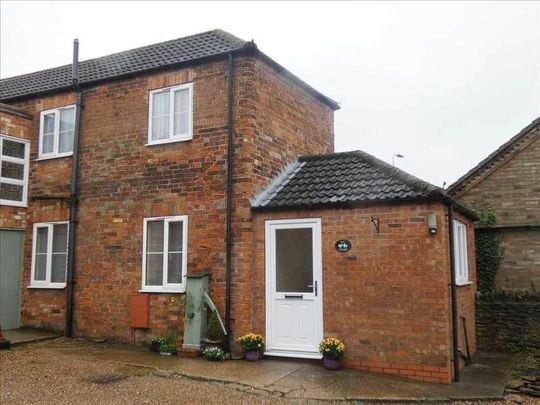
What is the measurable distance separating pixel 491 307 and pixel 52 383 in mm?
9245

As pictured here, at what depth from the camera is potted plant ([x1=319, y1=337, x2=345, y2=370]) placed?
8.81 m

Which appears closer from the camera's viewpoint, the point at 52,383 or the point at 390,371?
the point at 52,383

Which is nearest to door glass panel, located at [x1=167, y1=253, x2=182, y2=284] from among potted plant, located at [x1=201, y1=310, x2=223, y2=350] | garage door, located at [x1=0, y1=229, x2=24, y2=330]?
potted plant, located at [x1=201, y1=310, x2=223, y2=350]

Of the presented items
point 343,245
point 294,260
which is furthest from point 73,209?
point 343,245

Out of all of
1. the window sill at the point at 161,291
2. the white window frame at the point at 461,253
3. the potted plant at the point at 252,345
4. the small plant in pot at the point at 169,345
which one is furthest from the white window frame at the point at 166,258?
the white window frame at the point at 461,253

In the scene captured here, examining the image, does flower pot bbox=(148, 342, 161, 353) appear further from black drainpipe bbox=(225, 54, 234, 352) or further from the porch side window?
the porch side window

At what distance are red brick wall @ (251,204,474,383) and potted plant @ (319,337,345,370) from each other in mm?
207

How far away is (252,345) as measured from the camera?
31.0 ft

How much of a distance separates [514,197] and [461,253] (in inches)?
206

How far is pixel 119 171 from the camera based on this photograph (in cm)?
1170

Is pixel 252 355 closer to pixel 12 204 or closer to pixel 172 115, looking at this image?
pixel 172 115

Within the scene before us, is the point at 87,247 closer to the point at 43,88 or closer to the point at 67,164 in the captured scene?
the point at 67,164

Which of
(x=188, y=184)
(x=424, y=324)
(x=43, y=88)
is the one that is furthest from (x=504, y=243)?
(x=43, y=88)

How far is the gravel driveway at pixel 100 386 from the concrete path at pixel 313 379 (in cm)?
26
